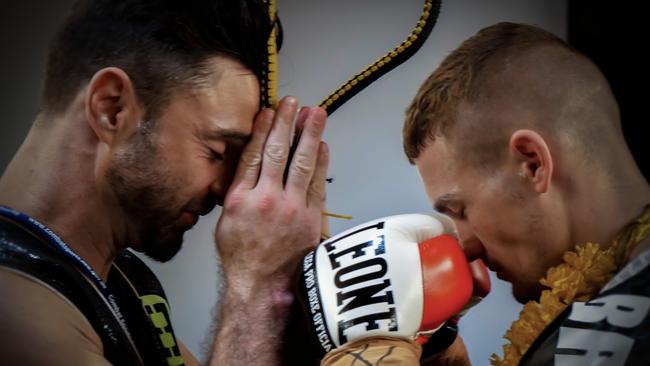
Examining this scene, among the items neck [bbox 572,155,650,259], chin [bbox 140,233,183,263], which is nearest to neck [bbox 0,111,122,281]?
chin [bbox 140,233,183,263]

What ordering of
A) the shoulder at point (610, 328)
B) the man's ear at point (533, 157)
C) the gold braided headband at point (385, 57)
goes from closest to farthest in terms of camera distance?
the shoulder at point (610, 328) → the man's ear at point (533, 157) → the gold braided headband at point (385, 57)

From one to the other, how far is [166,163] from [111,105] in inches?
5.6

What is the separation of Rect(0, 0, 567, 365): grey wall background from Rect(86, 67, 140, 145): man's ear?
2.10 feet

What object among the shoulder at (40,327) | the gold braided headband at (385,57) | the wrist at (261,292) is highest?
the gold braided headband at (385,57)

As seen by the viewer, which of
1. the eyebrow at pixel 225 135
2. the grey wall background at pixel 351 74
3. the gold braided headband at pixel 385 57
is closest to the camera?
the eyebrow at pixel 225 135

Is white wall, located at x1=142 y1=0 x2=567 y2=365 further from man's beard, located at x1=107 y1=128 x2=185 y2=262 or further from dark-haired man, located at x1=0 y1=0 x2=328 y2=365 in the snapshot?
man's beard, located at x1=107 y1=128 x2=185 y2=262

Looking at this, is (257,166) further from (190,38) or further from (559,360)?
(559,360)

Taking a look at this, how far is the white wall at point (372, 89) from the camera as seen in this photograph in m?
1.95

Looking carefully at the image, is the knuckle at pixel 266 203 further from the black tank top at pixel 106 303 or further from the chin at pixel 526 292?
the chin at pixel 526 292

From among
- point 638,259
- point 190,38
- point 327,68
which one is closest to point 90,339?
point 190,38

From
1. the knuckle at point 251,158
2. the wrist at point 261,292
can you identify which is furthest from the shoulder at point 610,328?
the knuckle at point 251,158

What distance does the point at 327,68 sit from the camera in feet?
6.68

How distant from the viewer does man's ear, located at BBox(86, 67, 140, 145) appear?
129cm

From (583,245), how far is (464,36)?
2.80 feet
